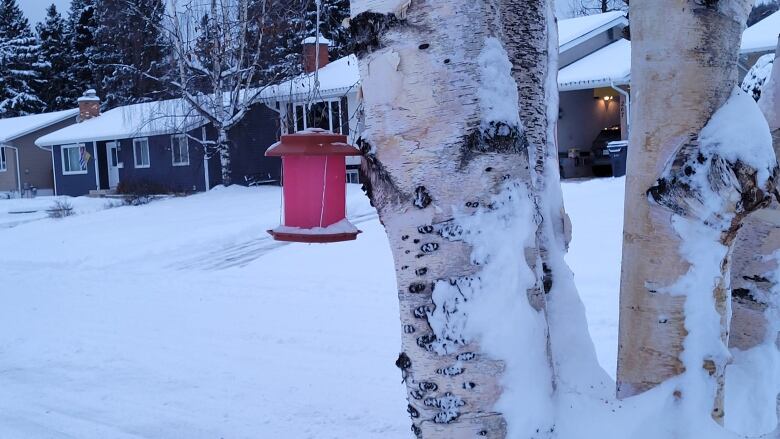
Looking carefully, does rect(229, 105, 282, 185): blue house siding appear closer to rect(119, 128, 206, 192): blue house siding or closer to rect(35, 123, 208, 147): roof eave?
rect(119, 128, 206, 192): blue house siding

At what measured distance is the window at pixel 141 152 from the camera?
2687 centimetres

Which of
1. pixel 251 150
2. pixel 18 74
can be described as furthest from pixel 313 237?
pixel 18 74

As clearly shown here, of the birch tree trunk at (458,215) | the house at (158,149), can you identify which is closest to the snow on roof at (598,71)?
the house at (158,149)

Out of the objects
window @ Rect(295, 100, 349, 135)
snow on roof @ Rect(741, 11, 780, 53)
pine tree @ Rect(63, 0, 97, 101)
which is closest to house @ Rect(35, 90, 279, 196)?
window @ Rect(295, 100, 349, 135)

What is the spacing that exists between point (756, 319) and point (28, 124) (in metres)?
37.0

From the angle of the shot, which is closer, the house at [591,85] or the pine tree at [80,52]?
the house at [591,85]

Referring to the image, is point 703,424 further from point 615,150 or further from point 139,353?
point 615,150

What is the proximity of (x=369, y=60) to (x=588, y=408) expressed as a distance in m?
1.19

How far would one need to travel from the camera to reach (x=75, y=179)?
3009cm

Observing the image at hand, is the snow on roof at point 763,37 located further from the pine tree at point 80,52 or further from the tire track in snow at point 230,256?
the pine tree at point 80,52

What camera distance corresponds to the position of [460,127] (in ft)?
5.83

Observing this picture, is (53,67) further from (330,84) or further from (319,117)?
(319,117)

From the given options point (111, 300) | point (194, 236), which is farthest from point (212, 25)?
point (111, 300)

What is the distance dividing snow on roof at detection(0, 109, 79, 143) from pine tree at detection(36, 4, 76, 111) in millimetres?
10131
